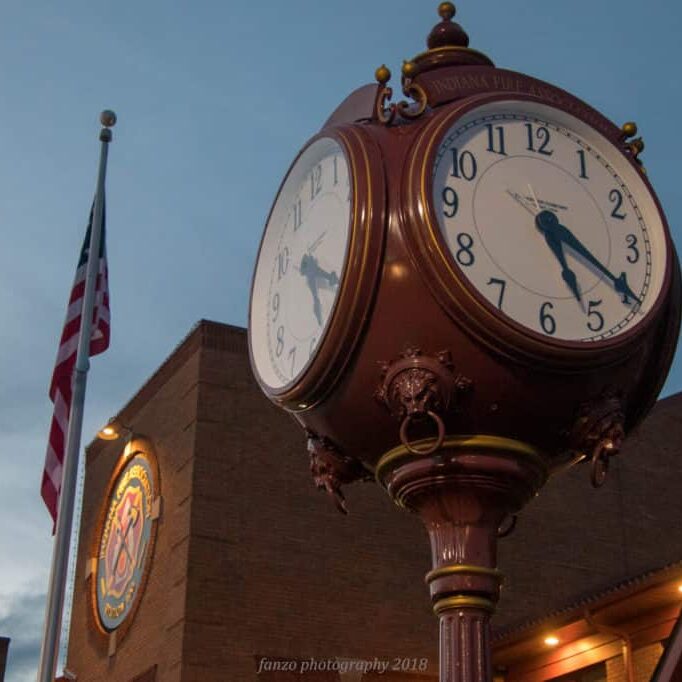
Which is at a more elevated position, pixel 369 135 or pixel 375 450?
pixel 369 135

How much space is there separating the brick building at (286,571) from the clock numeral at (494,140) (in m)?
13.4

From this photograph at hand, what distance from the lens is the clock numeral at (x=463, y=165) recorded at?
279 centimetres

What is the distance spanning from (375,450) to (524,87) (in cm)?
88

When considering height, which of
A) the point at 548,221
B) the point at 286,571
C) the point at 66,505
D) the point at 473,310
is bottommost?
the point at 473,310

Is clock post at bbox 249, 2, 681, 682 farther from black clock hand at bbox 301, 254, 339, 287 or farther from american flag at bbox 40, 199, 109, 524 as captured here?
american flag at bbox 40, 199, 109, 524

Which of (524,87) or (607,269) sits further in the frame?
(524,87)

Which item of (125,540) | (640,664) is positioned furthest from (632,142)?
(125,540)

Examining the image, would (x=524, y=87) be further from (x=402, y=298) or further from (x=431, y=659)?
(x=431, y=659)

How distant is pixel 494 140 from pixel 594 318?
451 mm

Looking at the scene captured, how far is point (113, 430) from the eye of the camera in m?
21.4

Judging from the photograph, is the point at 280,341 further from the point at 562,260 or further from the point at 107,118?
the point at 107,118

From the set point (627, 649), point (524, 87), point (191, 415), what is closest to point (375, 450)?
point (524, 87)

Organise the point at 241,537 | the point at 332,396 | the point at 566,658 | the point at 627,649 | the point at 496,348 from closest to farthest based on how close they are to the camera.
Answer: the point at 496,348 < the point at 332,396 < the point at 627,649 < the point at 566,658 < the point at 241,537

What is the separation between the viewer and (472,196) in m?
2.78
